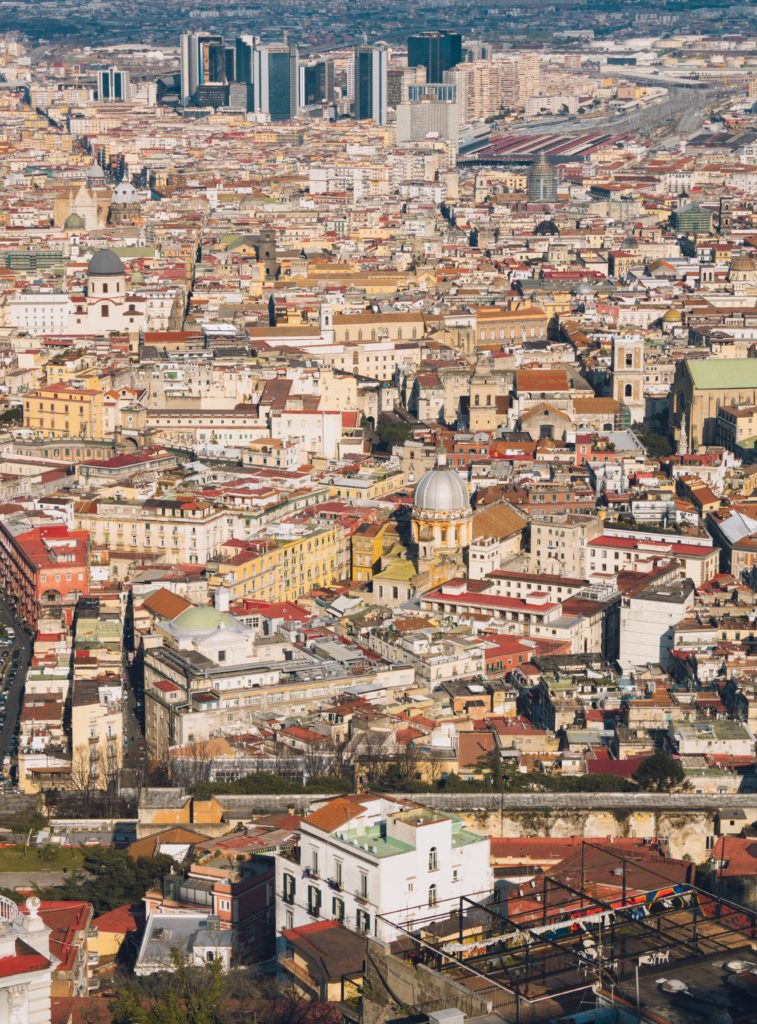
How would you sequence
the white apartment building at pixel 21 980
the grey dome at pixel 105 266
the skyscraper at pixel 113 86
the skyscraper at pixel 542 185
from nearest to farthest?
the white apartment building at pixel 21 980, the grey dome at pixel 105 266, the skyscraper at pixel 542 185, the skyscraper at pixel 113 86

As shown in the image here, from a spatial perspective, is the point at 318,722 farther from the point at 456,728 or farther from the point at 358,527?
the point at 358,527

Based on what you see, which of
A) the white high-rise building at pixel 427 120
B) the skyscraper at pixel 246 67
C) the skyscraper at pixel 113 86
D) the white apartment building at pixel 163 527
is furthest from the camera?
the skyscraper at pixel 113 86

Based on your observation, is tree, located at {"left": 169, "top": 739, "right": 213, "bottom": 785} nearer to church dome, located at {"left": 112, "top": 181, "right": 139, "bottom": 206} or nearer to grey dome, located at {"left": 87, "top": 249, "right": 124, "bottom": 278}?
grey dome, located at {"left": 87, "top": 249, "right": 124, "bottom": 278}

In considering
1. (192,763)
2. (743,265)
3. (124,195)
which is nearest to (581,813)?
(192,763)

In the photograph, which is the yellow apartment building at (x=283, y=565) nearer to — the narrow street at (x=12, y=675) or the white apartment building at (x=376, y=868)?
the narrow street at (x=12, y=675)

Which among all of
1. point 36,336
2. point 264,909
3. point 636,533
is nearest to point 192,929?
point 264,909

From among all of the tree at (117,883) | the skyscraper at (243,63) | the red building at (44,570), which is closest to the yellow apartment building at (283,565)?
the red building at (44,570)

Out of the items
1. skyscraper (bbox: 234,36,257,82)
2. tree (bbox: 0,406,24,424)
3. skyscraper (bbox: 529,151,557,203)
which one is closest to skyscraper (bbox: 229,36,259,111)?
skyscraper (bbox: 234,36,257,82)
